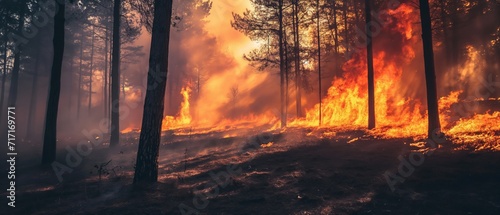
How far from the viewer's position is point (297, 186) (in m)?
7.21

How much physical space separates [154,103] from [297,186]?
4091 mm

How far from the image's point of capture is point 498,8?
25109mm

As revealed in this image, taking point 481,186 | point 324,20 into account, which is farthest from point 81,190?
point 324,20

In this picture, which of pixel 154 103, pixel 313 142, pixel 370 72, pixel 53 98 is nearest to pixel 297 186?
pixel 154 103

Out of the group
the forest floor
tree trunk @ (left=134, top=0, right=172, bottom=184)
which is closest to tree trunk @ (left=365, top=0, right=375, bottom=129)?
the forest floor

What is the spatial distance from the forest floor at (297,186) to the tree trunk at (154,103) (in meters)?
0.50

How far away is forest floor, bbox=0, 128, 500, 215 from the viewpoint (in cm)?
575

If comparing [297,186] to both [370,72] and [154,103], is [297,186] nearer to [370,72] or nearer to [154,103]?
[154,103]

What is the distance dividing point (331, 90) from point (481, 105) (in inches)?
362

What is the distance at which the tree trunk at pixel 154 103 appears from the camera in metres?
7.53

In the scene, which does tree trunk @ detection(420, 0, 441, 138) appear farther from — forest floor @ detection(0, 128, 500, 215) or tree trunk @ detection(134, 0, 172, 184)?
tree trunk @ detection(134, 0, 172, 184)

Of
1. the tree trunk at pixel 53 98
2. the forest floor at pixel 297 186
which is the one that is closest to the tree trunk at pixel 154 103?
the forest floor at pixel 297 186

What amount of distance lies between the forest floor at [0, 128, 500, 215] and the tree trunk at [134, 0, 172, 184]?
502 millimetres

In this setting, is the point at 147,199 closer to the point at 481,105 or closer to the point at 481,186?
the point at 481,186
